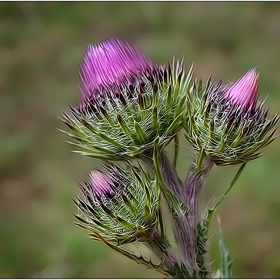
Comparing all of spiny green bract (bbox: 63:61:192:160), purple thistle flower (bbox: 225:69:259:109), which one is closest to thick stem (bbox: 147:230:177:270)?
spiny green bract (bbox: 63:61:192:160)

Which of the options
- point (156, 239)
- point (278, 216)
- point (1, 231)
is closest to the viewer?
point (156, 239)

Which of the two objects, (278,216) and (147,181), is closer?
(147,181)

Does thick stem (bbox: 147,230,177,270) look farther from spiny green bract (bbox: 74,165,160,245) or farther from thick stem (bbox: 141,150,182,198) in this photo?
thick stem (bbox: 141,150,182,198)

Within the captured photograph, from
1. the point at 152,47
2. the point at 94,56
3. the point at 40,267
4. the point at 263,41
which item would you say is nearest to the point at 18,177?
the point at 40,267

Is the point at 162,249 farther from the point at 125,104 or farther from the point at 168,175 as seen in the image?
the point at 125,104

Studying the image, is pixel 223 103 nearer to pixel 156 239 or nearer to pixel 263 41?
pixel 156 239

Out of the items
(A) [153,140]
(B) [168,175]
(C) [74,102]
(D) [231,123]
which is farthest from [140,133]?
(C) [74,102]

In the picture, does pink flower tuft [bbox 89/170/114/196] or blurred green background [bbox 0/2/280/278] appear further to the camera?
blurred green background [bbox 0/2/280/278]
